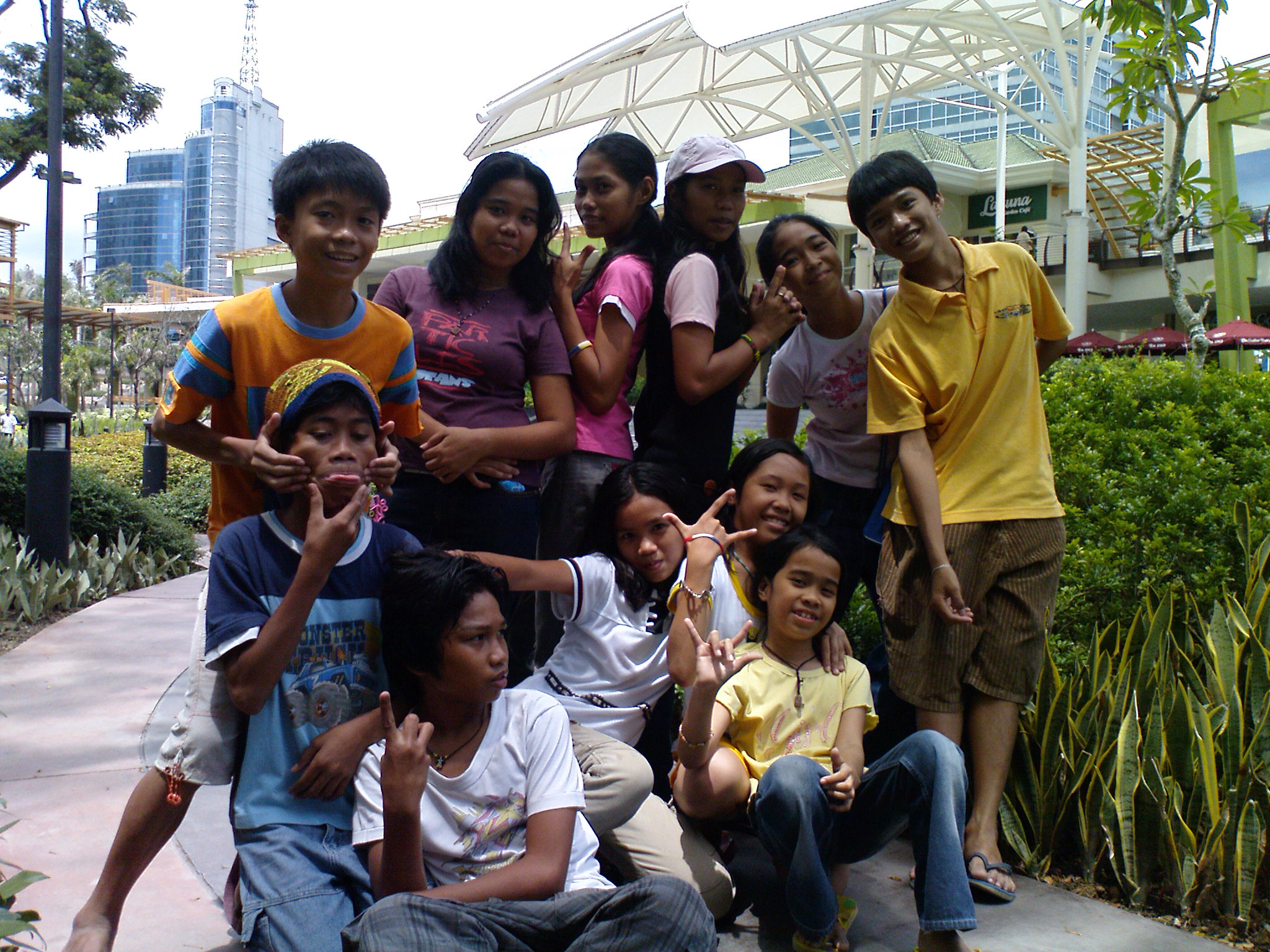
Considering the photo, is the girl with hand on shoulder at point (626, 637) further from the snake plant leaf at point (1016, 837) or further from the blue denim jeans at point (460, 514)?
the snake plant leaf at point (1016, 837)

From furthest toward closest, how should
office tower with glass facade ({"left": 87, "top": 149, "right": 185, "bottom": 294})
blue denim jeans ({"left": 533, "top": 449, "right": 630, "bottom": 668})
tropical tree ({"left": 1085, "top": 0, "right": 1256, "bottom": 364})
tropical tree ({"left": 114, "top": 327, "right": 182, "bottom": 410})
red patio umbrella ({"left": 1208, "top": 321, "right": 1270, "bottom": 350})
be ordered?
office tower with glass facade ({"left": 87, "top": 149, "right": 185, "bottom": 294}) → tropical tree ({"left": 114, "top": 327, "right": 182, "bottom": 410}) → red patio umbrella ({"left": 1208, "top": 321, "right": 1270, "bottom": 350}) → tropical tree ({"left": 1085, "top": 0, "right": 1256, "bottom": 364}) → blue denim jeans ({"left": 533, "top": 449, "right": 630, "bottom": 668})

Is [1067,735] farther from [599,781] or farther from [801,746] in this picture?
[599,781]

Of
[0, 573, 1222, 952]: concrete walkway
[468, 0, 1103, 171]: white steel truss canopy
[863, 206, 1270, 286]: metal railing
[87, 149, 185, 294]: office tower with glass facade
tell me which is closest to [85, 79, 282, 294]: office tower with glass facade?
[87, 149, 185, 294]: office tower with glass facade

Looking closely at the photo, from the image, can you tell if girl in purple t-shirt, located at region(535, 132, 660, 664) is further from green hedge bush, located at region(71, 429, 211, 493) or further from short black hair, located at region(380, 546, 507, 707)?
green hedge bush, located at region(71, 429, 211, 493)

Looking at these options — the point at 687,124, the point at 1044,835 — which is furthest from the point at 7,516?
the point at 687,124

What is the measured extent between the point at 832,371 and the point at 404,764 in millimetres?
1826

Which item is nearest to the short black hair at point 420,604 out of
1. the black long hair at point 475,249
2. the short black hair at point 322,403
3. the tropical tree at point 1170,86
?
the short black hair at point 322,403

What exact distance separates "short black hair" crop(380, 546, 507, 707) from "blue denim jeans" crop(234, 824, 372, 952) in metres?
0.34

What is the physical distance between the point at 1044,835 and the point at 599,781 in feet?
4.38

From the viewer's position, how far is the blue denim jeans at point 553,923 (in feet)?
5.95

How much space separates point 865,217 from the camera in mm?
2906

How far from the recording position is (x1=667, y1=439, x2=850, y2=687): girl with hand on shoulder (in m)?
2.49

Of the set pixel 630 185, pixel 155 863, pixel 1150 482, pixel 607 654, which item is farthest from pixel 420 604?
pixel 1150 482

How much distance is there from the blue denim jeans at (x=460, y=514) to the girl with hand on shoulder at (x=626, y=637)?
0.59ft
